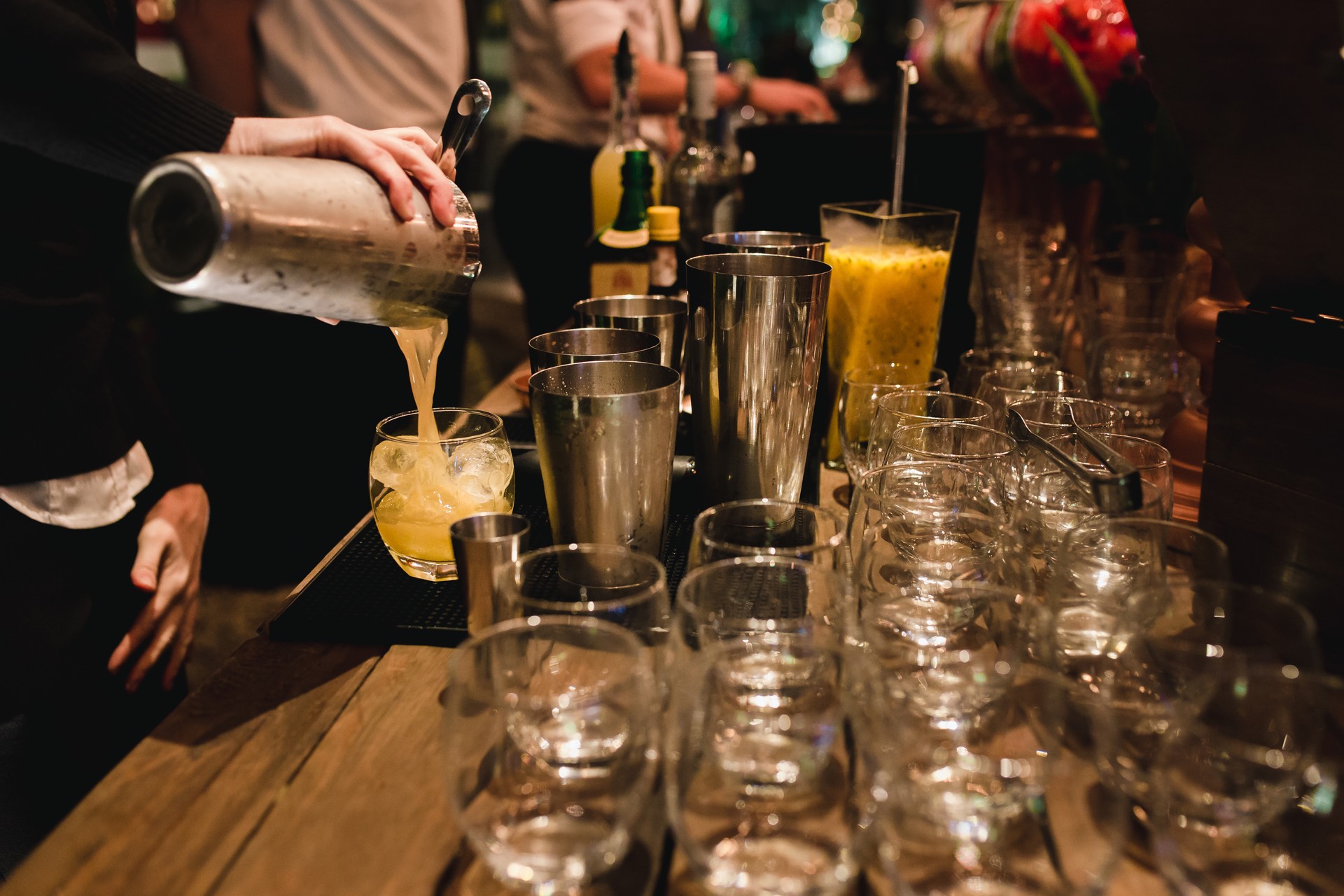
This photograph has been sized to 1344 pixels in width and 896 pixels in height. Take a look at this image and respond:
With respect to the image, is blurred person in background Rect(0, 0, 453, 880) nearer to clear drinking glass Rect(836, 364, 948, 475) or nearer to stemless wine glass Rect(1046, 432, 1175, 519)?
clear drinking glass Rect(836, 364, 948, 475)

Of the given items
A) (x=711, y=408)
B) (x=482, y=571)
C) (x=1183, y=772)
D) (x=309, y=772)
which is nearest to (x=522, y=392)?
(x=711, y=408)

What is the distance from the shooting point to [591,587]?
0.84 metres

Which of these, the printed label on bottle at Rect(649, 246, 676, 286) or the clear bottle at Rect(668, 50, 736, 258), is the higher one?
the clear bottle at Rect(668, 50, 736, 258)

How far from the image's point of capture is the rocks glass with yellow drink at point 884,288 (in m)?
1.42

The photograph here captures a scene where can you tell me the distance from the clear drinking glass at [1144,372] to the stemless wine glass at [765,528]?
885 millimetres

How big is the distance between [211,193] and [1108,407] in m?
1.00

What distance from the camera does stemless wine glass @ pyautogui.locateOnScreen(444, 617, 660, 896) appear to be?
640mm

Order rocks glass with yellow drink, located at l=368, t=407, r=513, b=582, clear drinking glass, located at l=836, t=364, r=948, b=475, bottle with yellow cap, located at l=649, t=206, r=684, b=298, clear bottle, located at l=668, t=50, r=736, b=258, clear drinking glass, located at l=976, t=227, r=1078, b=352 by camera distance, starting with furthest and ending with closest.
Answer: clear bottle, located at l=668, t=50, r=736, b=258, clear drinking glass, located at l=976, t=227, r=1078, b=352, bottle with yellow cap, located at l=649, t=206, r=684, b=298, clear drinking glass, located at l=836, t=364, r=948, b=475, rocks glass with yellow drink, located at l=368, t=407, r=513, b=582

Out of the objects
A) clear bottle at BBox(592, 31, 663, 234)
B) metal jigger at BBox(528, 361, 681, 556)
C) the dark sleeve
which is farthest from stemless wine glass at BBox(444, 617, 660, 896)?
clear bottle at BBox(592, 31, 663, 234)

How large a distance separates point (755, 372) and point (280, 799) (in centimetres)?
65

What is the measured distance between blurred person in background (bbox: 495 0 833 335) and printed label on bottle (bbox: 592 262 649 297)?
1.16 m

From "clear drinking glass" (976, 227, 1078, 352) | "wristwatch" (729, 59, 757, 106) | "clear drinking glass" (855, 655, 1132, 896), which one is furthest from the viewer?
"wristwatch" (729, 59, 757, 106)

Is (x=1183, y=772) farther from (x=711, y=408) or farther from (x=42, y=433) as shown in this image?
(x=42, y=433)

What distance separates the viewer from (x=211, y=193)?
749 mm
